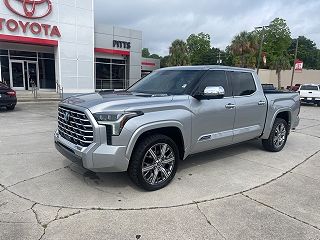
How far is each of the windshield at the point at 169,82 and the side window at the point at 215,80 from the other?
131 millimetres

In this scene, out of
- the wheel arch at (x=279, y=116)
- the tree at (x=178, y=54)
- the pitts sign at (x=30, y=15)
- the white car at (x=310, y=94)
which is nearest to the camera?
the wheel arch at (x=279, y=116)

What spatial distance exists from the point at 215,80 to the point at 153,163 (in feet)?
6.47

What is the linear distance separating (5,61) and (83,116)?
20634 mm

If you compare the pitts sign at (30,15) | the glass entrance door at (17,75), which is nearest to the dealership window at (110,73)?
the pitts sign at (30,15)

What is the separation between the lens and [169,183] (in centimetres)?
441

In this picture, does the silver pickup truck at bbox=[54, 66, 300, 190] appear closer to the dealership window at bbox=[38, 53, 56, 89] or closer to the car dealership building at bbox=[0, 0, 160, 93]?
the car dealership building at bbox=[0, 0, 160, 93]

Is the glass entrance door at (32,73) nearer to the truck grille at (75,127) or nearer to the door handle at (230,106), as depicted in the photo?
the truck grille at (75,127)

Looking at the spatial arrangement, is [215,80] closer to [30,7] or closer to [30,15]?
[30,15]

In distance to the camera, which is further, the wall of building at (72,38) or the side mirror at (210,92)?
the wall of building at (72,38)

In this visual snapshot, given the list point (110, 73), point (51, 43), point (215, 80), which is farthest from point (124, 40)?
point (215, 80)

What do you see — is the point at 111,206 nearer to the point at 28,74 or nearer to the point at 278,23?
the point at 28,74

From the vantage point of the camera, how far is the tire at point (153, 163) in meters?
3.90

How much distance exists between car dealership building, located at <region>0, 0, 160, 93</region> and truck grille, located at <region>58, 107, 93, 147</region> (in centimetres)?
1809

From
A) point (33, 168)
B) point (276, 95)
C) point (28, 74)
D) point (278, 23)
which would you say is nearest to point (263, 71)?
point (278, 23)
